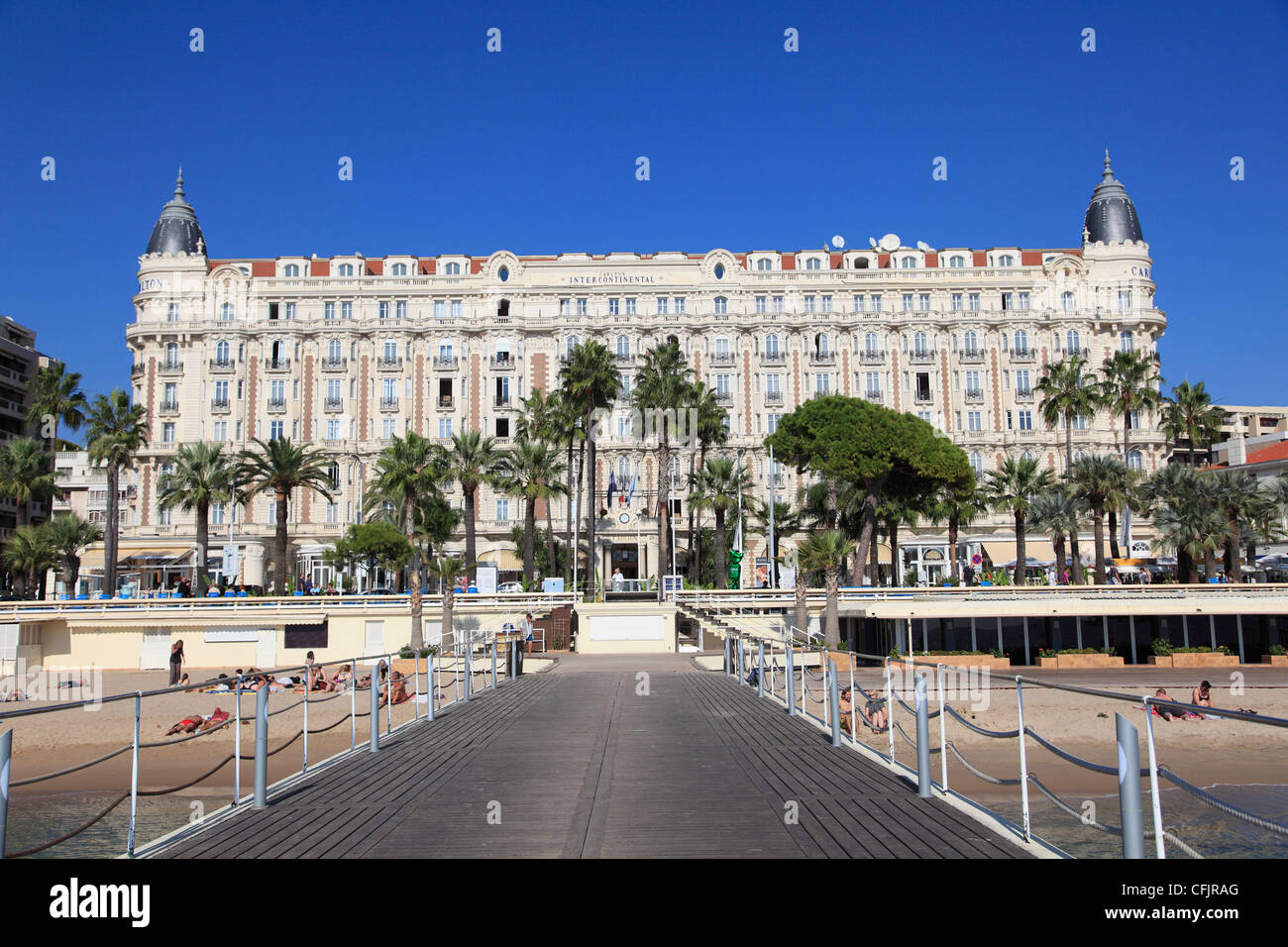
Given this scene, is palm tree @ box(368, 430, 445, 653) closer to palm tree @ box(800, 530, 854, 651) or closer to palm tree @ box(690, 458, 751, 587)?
palm tree @ box(690, 458, 751, 587)

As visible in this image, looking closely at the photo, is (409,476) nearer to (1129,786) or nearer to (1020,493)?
(1020,493)

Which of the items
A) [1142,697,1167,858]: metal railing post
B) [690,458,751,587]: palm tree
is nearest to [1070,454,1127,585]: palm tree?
[690,458,751,587]: palm tree

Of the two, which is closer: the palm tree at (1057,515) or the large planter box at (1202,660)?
the large planter box at (1202,660)

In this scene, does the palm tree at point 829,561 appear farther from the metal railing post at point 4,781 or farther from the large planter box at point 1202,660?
the metal railing post at point 4,781

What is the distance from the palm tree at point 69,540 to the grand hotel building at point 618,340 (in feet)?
30.1

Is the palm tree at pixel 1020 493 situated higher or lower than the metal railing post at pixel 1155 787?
higher

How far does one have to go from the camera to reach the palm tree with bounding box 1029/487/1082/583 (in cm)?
5278

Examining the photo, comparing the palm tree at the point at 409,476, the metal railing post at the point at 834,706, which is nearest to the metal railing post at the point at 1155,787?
the metal railing post at the point at 834,706

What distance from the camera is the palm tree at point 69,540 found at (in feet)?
191

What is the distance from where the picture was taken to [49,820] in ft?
31.2

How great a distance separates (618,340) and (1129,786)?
67.3 meters

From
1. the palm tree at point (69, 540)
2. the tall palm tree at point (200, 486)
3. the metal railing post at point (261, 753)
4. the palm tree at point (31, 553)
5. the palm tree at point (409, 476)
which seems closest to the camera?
the metal railing post at point (261, 753)

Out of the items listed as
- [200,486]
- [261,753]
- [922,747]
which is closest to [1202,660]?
[922,747]
